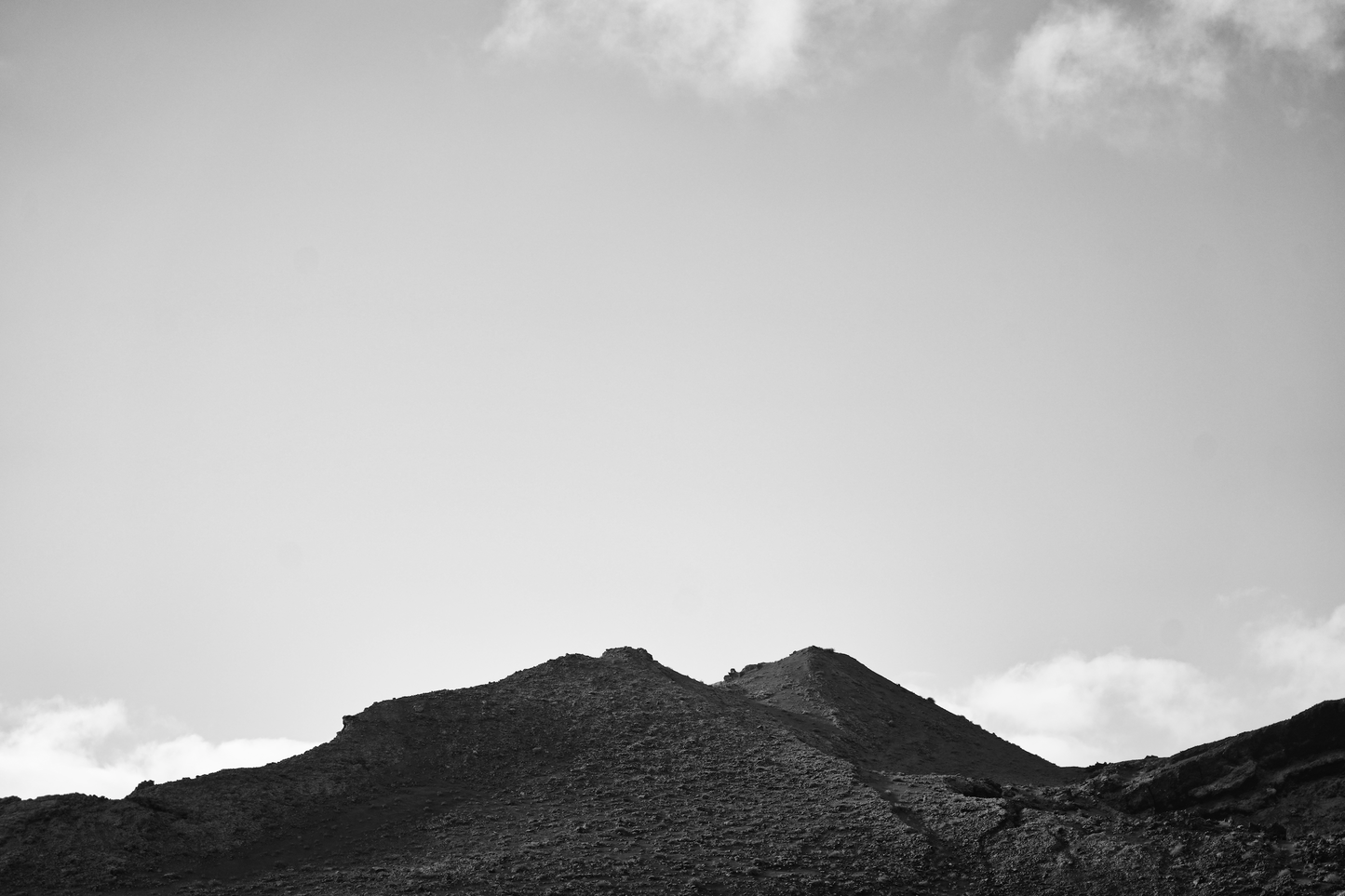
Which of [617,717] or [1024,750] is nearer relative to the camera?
[617,717]

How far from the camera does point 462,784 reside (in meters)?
41.8

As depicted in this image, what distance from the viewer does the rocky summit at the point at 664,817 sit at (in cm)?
3325

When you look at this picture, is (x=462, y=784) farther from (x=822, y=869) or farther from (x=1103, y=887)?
(x=1103, y=887)

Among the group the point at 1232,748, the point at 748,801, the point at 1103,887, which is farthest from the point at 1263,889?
the point at 748,801

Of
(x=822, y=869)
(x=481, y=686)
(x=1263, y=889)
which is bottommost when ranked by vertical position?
(x=1263, y=889)

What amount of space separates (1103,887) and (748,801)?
1236 centimetres

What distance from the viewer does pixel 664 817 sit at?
38.6 meters

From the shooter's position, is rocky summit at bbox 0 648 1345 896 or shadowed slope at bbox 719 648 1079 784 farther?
shadowed slope at bbox 719 648 1079 784

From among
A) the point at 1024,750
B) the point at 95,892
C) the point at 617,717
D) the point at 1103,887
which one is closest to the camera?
the point at 95,892

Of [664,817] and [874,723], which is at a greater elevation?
[874,723]

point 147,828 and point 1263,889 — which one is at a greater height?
point 147,828

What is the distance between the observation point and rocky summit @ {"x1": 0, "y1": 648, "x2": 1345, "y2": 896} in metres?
33.2

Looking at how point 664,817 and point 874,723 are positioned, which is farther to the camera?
point 874,723

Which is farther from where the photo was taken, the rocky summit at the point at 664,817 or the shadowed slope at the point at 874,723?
Result: the shadowed slope at the point at 874,723
